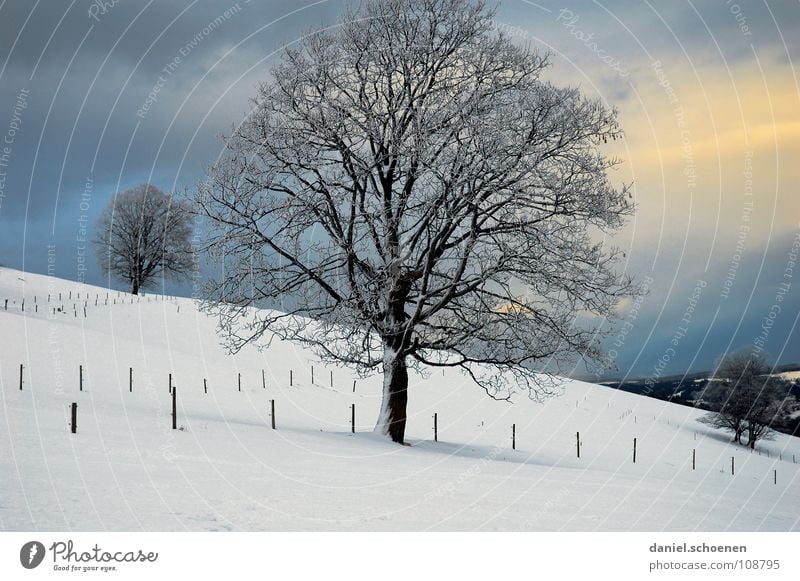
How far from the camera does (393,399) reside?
16.6m

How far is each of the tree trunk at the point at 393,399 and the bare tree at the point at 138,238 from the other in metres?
49.9

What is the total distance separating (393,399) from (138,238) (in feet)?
173

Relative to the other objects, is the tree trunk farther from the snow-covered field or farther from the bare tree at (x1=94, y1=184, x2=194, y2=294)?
the bare tree at (x1=94, y1=184, x2=194, y2=294)

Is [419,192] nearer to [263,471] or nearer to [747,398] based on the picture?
[263,471]

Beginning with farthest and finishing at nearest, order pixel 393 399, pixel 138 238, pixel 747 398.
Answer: pixel 138 238, pixel 747 398, pixel 393 399

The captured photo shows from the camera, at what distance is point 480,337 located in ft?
52.0

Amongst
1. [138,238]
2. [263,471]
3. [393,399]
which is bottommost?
[263,471]

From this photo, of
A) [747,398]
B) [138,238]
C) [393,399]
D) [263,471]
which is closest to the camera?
[263,471]

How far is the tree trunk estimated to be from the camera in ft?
53.9

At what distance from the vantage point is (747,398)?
52156mm

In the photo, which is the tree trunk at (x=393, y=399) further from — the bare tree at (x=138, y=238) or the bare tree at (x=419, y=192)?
the bare tree at (x=138, y=238)

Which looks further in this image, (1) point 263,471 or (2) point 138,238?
(2) point 138,238

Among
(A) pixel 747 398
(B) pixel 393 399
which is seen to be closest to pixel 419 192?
(B) pixel 393 399

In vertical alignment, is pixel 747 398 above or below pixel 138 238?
below
